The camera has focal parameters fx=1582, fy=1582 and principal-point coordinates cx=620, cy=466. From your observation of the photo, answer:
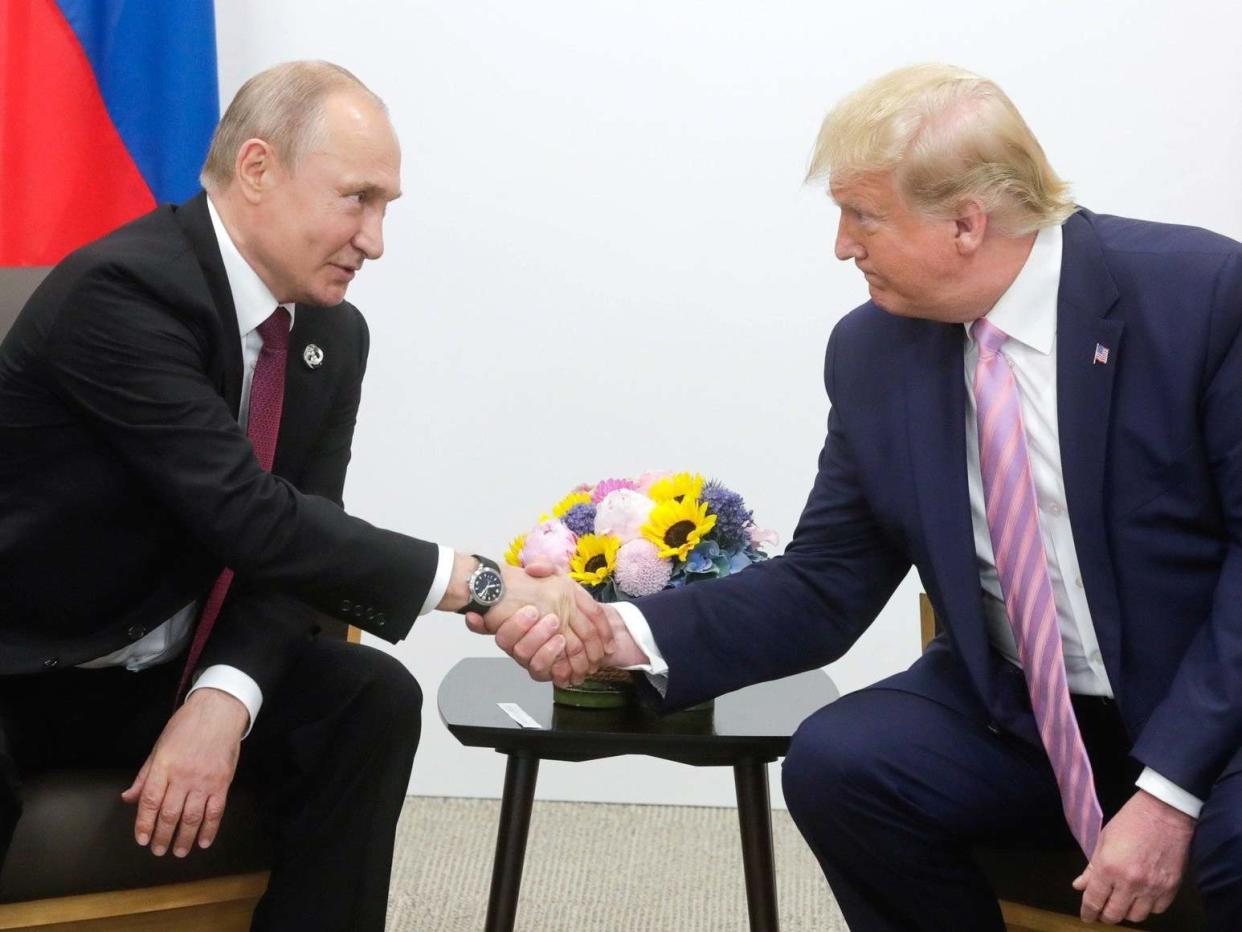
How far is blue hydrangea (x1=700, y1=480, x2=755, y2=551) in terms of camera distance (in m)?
2.19

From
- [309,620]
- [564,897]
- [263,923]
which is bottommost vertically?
[564,897]

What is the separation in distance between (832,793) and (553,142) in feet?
6.03

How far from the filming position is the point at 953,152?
1.94m

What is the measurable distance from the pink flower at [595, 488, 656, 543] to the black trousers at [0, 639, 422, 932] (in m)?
0.34

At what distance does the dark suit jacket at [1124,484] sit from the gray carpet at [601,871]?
0.93 meters

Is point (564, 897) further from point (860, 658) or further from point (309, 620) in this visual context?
point (309, 620)

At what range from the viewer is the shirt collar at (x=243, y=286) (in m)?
2.09

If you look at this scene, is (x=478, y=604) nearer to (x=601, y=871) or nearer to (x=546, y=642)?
(x=546, y=642)

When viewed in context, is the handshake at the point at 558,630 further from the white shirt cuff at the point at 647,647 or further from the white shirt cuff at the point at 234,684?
the white shirt cuff at the point at 234,684

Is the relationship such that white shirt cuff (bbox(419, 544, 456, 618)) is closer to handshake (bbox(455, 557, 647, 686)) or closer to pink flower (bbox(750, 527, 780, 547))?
handshake (bbox(455, 557, 647, 686))

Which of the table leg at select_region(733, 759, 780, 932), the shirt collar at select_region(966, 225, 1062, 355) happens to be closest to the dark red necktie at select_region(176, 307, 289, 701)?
the table leg at select_region(733, 759, 780, 932)

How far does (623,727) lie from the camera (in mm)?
2090

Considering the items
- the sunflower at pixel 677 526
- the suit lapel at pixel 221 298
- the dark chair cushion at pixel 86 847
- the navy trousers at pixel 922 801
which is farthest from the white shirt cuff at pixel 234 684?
the navy trousers at pixel 922 801

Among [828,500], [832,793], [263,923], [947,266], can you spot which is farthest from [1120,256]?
[263,923]
